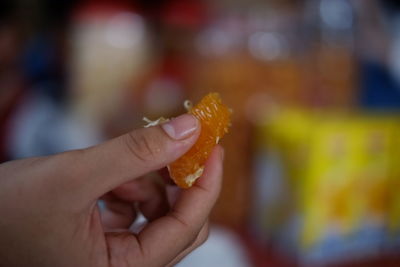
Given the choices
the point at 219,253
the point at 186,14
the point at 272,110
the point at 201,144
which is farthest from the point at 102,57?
the point at 201,144

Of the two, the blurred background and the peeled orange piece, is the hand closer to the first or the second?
the peeled orange piece

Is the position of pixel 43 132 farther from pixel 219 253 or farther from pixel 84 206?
pixel 84 206

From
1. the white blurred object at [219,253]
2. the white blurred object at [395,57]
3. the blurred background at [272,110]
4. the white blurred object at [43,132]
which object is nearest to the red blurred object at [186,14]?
the blurred background at [272,110]

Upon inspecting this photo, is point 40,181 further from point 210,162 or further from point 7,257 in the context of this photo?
point 210,162

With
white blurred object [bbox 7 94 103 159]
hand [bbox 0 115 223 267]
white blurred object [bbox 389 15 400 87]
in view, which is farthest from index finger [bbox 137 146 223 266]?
white blurred object [bbox 389 15 400 87]

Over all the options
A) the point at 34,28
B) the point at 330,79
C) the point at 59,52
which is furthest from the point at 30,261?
the point at 34,28
